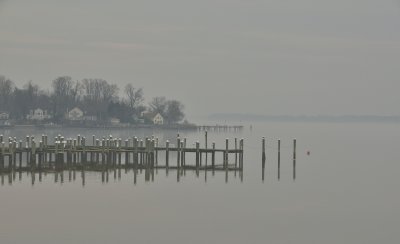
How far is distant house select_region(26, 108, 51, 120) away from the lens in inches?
7590

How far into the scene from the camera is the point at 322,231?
39344mm

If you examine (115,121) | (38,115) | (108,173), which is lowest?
(108,173)

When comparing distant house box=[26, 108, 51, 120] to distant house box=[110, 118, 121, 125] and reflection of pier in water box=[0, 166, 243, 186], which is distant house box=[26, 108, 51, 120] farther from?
reflection of pier in water box=[0, 166, 243, 186]

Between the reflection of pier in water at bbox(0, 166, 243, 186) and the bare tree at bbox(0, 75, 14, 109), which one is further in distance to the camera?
the bare tree at bbox(0, 75, 14, 109)

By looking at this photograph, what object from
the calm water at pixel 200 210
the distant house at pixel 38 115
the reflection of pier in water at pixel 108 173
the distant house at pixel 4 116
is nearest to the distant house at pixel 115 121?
the distant house at pixel 38 115

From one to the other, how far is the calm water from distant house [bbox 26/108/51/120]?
445 ft

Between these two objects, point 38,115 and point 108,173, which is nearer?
point 108,173

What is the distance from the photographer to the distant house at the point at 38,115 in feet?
632

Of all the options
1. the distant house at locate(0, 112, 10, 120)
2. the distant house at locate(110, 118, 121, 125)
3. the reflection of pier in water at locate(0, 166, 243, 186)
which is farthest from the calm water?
the distant house at locate(0, 112, 10, 120)

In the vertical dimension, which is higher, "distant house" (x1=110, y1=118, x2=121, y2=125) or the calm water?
"distant house" (x1=110, y1=118, x2=121, y2=125)

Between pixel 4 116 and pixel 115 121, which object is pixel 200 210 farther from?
pixel 4 116

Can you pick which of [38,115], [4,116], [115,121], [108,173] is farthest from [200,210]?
[4,116]

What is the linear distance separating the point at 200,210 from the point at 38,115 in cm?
15509

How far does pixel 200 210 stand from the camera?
4447 centimetres
